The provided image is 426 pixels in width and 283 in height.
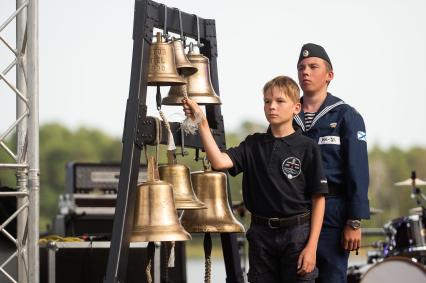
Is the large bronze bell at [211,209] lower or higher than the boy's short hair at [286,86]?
lower

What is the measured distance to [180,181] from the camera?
5.45 m

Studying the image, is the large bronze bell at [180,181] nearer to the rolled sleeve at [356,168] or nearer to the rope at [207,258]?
the rope at [207,258]

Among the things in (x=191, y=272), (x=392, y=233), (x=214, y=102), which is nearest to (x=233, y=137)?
(x=191, y=272)

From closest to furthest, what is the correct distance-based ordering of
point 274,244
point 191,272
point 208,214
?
point 274,244 → point 208,214 → point 191,272

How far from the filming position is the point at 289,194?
4.98 meters

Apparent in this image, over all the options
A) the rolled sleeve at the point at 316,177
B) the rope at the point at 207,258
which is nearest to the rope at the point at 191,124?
the rolled sleeve at the point at 316,177

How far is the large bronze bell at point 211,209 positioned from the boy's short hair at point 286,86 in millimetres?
865

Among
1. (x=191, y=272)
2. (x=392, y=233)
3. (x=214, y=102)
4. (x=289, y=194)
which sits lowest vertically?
(x=191, y=272)

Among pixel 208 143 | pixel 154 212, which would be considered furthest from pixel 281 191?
pixel 154 212

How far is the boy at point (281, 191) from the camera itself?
A: 4945 millimetres

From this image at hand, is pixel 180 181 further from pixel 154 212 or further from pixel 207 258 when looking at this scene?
pixel 207 258

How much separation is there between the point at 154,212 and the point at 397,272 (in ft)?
13.5

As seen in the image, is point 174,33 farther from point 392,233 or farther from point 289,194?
point 392,233

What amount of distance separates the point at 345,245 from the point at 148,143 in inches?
44.5
